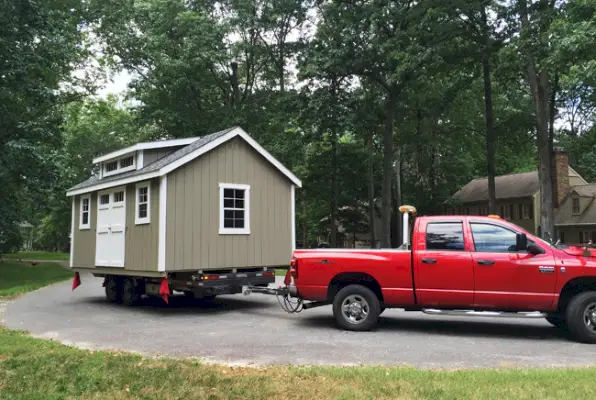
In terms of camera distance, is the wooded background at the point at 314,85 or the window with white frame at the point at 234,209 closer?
the window with white frame at the point at 234,209

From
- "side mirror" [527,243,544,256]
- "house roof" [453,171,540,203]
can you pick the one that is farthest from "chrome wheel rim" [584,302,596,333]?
"house roof" [453,171,540,203]

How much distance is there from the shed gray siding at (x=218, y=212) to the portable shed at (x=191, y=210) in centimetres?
2

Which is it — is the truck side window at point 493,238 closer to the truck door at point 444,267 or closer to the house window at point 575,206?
the truck door at point 444,267

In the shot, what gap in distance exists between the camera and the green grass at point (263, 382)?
5.17 metres

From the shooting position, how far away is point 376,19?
26.6 meters

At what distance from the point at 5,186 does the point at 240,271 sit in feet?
48.3

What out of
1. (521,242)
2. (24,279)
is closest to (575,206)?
(521,242)

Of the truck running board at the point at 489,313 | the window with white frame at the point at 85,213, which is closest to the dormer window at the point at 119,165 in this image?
the window with white frame at the point at 85,213

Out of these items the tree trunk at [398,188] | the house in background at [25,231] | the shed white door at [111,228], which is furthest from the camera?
the house in background at [25,231]

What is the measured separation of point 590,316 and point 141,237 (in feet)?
32.1

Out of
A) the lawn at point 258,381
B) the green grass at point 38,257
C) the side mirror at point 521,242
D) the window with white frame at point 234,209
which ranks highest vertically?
the window with white frame at point 234,209

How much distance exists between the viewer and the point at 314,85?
99.6 feet

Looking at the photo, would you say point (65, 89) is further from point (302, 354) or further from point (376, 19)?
point (302, 354)

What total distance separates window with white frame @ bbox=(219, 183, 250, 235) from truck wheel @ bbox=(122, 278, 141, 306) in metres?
2.87
